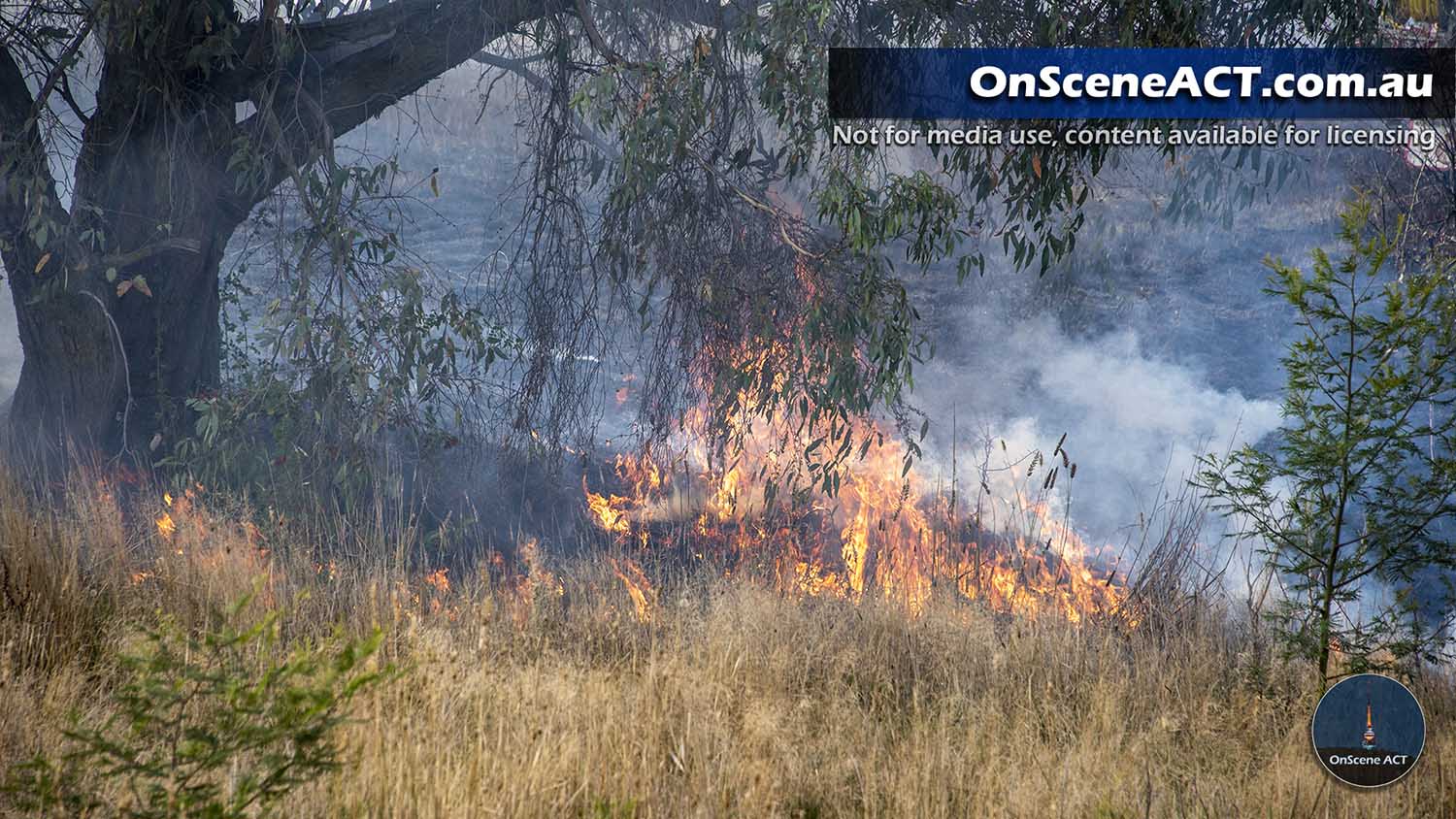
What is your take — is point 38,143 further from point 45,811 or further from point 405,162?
point 405,162

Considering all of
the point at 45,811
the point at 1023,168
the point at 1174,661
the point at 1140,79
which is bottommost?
the point at 1174,661

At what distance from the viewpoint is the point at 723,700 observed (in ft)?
11.8

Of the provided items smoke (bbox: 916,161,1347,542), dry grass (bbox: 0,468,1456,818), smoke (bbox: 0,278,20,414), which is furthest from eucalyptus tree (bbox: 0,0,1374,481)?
smoke (bbox: 0,278,20,414)

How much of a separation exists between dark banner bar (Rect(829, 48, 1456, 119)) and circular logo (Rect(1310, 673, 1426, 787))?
2726 mm

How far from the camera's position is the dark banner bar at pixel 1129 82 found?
5168 mm

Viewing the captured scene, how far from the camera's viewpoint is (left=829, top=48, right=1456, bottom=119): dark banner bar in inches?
203

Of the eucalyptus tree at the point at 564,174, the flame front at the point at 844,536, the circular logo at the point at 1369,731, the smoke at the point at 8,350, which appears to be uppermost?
the eucalyptus tree at the point at 564,174

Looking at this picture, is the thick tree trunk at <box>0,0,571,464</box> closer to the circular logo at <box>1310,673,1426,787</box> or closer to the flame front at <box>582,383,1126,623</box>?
the flame front at <box>582,383,1126,623</box>

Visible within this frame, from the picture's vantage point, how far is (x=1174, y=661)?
4.20 metres

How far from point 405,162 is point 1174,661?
57.9 feet

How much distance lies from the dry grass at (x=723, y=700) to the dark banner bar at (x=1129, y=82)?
2394 mm

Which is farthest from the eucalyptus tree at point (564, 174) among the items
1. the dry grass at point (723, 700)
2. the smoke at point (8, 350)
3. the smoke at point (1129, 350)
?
the smoke at point (8, 350)

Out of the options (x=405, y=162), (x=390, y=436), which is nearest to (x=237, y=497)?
(x=390, y=436)

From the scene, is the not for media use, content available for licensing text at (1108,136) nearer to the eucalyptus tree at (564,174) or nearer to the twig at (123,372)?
the eucalyptus tree at (564,174)
